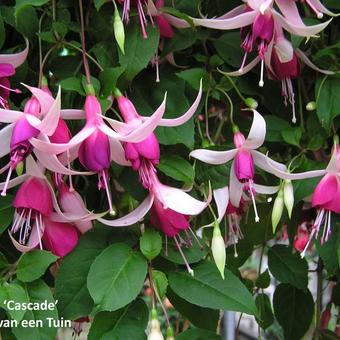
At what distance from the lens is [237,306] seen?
2.21 ft

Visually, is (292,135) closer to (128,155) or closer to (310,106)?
(310,106)

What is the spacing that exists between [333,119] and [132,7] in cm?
31

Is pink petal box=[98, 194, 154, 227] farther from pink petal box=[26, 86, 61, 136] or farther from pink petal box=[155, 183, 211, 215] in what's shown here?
pink petal box=[26, 86, 61, 136]

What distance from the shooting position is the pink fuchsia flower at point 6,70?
667mm

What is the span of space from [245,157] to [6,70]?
301 mm

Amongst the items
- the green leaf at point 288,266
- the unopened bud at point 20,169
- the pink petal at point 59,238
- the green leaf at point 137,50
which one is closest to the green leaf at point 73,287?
the pink petal at point 59,238

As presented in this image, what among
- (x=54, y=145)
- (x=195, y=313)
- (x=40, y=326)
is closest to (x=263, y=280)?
(x=195, y=313)

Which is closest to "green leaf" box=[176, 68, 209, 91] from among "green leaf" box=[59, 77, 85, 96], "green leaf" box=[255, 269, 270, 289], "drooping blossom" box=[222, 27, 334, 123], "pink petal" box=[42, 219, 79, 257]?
"drooping blossom" box=[222, 27, 334, 123]

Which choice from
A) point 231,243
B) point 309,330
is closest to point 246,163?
point 231,243

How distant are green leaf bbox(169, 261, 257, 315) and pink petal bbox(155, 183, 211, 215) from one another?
10 centimetres

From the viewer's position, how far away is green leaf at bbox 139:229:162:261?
0.70 meters

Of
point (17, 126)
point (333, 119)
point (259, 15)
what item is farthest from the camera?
point (333, 119)

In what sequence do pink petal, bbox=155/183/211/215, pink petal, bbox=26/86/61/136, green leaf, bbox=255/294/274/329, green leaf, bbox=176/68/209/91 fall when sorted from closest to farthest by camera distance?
pink petal, bbox=26/86/61/136, pink petal, bbox=155/183/211/215, green leaf, bbox=176/68/209/91, green leaf, bbox=255/294/274/329

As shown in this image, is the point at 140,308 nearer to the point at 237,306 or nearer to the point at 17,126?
the point at 237,306
